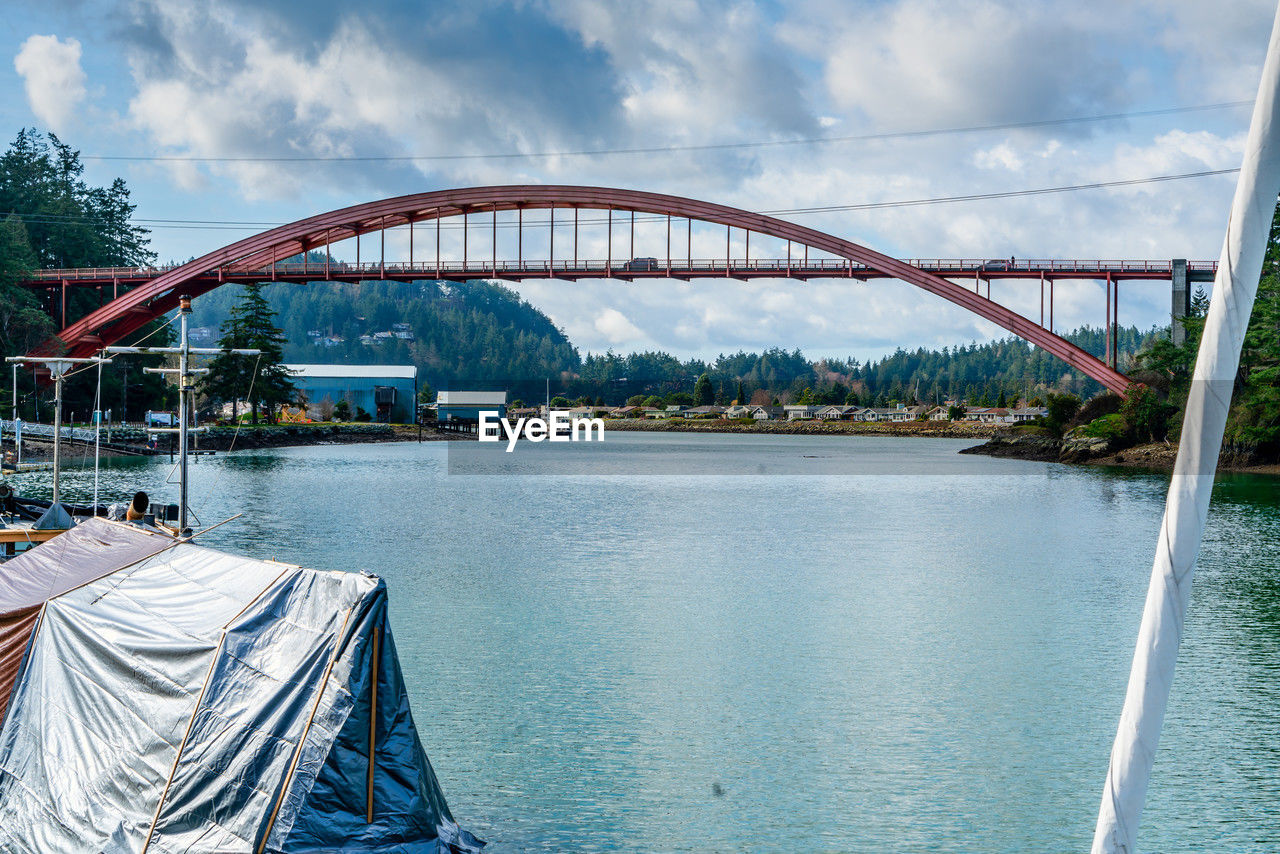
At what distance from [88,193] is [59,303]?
25.0 m

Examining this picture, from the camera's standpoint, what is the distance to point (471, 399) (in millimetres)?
134000

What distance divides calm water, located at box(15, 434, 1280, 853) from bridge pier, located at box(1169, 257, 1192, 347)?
76.5 ft

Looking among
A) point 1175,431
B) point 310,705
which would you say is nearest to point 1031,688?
point 310,705

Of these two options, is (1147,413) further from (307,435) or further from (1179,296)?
(307,435)

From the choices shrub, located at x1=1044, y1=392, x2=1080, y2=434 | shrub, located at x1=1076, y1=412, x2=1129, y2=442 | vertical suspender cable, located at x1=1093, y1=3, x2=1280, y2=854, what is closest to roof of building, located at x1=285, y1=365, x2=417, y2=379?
shrub, located at x1=1044, y1=392, x2=1080, y2=434

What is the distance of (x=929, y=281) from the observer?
47.2 meters

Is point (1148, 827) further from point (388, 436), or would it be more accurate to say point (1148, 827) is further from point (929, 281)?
point (388, 436)

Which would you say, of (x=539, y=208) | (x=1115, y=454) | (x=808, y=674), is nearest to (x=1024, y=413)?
(x=1115, y=454)

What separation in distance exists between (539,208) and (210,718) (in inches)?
1761

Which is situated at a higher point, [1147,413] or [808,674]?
[1147,413]

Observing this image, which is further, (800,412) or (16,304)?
(800,412)

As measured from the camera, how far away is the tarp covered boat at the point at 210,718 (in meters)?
6.82

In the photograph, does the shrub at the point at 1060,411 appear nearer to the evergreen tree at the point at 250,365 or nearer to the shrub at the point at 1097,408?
the shrub at the point at 1097,408

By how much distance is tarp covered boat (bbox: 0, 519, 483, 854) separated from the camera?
682 cm
